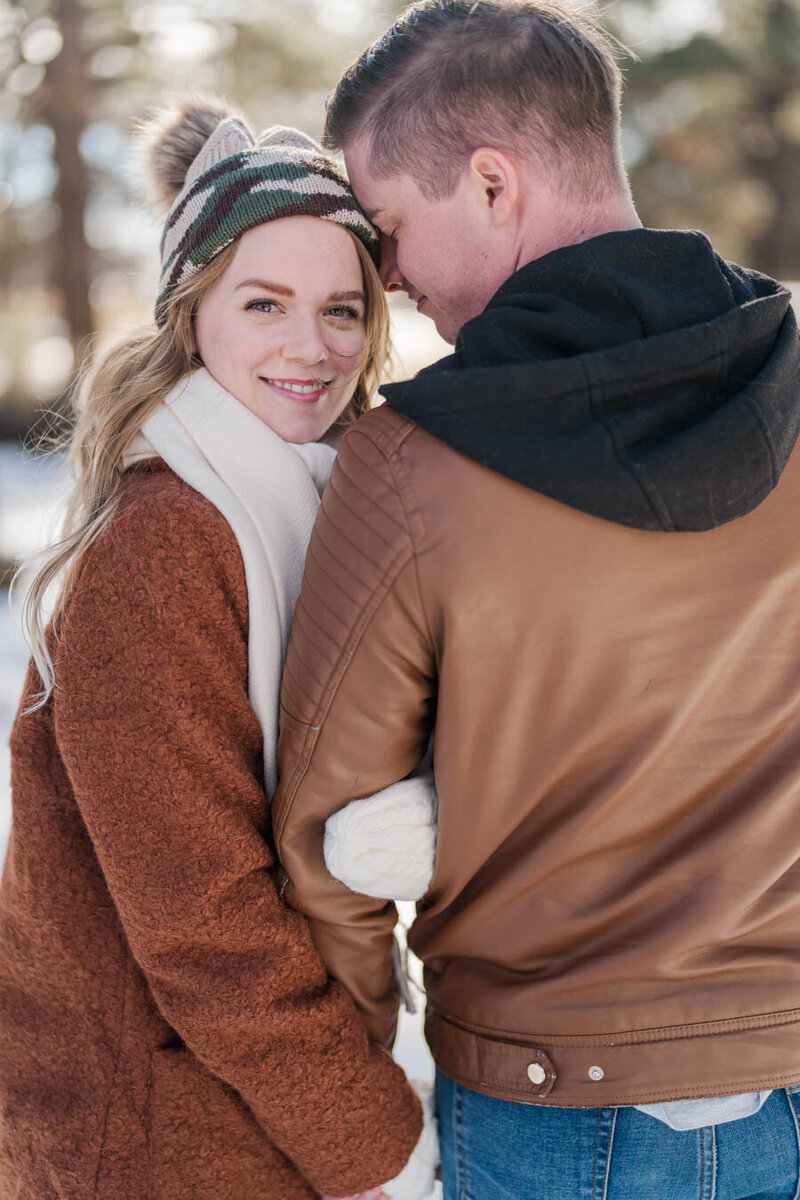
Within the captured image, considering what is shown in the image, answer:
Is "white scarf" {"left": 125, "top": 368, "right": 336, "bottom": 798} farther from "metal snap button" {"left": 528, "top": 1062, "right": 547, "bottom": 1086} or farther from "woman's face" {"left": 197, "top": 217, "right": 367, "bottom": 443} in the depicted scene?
"metal snap button" {"left": 528, "top": 1062, "right": 547, "bottom": 1086}

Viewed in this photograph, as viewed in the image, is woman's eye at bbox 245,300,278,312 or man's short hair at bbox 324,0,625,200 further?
woman's eye at bbox 245,300,278,312

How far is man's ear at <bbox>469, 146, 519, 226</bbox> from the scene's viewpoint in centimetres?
142

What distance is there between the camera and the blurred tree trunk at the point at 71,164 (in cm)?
929

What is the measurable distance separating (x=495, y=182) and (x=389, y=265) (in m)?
0.37

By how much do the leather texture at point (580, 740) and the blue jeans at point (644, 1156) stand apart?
2.2 inches

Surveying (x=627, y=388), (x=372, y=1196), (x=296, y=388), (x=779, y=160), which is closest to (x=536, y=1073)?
(x=372, y=1196)

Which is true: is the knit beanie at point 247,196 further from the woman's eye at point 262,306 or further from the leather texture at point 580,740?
the leather texture at point 580,740

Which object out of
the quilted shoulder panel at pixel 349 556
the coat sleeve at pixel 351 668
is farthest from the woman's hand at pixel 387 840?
the quilted shoulder panel at pixel 349 556

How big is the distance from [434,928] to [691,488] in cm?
70

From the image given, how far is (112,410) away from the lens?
5.57 ft

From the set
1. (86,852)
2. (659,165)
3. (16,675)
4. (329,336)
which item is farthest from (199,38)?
(86,852)

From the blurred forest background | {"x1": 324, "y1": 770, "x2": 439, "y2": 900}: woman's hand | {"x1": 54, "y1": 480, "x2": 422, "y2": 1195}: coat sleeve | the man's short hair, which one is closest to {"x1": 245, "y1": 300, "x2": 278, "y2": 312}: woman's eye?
the man's short hair

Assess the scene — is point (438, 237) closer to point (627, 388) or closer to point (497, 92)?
point (497, 92)

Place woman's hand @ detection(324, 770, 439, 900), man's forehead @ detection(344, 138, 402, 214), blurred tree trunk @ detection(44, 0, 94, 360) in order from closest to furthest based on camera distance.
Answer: woman's hand @ detection(324, 770, 439, 900) < man's forehead @ detection(344, 138, 402, 214) < blurred tree trunk @ detection(44, 0, 94, 360)
